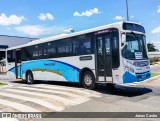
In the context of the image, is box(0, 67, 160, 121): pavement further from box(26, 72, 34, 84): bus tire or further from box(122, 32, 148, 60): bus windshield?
box(26, 72, 34, 84): bus tire

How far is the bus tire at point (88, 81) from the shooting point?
13.9 metres

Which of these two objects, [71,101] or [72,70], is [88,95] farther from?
[72,70]

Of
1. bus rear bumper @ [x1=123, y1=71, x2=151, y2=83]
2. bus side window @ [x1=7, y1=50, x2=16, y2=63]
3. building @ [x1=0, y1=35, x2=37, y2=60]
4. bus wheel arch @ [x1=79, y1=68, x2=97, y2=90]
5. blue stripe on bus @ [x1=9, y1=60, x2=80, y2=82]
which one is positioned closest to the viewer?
bus rear bumper @ [x1=123, y1=71, x2=151, y2=83]

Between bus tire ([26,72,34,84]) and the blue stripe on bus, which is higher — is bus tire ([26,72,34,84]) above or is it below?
below

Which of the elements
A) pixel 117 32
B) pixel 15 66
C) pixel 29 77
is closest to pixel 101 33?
pixel 117 32

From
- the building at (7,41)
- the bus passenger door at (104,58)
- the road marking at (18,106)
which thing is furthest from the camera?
the building at (7,41)

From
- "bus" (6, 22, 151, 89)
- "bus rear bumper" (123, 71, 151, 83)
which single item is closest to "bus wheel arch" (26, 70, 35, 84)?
"bus" (6, 22, 151, 89)

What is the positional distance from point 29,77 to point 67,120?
12.9 m

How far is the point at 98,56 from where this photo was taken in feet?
44.1

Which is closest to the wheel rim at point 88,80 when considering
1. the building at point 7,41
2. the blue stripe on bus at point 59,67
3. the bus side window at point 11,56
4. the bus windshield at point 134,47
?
the blue stripe on bus at point 59,67

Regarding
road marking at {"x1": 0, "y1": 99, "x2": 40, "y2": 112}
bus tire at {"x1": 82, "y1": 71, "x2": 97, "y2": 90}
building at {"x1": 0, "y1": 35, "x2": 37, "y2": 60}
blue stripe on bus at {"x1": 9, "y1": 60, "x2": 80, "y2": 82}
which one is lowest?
road marking at {"x1": 0, "y1": 99, "x2": 40, "y2": 112}

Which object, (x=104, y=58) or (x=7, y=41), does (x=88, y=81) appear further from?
(x=7, y=41)

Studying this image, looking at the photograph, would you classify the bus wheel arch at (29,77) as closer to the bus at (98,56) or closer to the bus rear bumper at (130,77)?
the bus at (98,56)

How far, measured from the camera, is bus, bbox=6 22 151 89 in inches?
486
